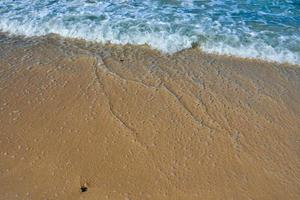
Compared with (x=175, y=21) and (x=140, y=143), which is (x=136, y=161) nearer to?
(x=140, y=143)

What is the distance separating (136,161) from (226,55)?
9.91ft

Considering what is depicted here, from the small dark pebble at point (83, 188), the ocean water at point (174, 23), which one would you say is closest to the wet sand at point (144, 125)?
the small dark pebble at point (83, 188)

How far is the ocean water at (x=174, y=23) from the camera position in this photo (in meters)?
7.49

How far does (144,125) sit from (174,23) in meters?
3.14

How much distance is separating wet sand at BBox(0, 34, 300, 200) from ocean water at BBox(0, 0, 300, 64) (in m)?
0.38

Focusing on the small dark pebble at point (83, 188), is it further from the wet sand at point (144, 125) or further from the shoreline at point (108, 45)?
the shoreline at point (108, 45)

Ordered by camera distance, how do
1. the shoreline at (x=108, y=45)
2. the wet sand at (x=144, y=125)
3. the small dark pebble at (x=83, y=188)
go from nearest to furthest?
the small dark pebble at (x=83, y=188) < the wet sand at (x=144, y=125) < the shoreline at (x=108, y=45)

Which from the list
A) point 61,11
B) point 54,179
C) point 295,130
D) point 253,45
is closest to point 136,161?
point 54,179

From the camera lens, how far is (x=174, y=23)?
26.6ft

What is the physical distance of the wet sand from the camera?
4.82 m

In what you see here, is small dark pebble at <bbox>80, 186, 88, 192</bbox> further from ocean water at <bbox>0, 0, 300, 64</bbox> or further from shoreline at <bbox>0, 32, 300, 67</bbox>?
ocean water at <bbox>0, 0, 300, 64</bbox>

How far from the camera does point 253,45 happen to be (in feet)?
24.6

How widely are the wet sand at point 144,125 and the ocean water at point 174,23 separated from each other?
0.38 m

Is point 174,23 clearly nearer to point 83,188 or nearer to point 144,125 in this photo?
point 144,125
